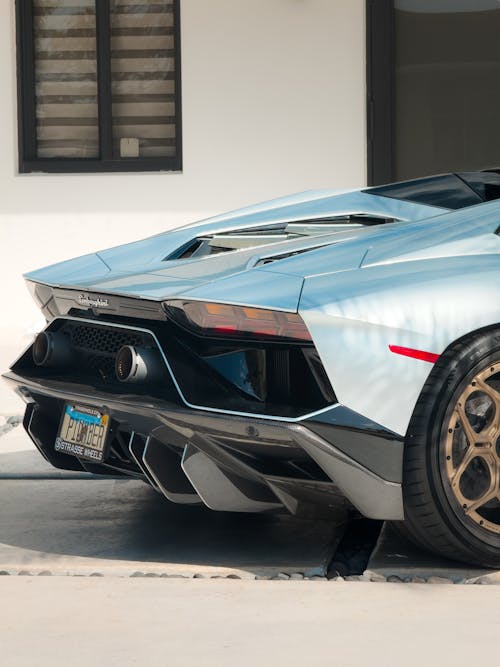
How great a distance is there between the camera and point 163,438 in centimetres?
427

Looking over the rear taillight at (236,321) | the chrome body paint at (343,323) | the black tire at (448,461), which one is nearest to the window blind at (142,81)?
the chrome body paint at (343,323)

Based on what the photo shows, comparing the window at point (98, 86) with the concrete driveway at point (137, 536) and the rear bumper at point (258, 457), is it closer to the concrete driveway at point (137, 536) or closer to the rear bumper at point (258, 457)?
the concrete driveway at point (137, 536)

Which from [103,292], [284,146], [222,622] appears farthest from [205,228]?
[284,146]

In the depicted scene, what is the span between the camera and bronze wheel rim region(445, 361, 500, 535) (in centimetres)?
421

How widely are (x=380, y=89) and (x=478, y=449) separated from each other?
6548 mm

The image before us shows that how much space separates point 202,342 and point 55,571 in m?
0.90

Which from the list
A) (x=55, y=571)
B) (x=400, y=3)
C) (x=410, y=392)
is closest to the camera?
(x=410, y=392)

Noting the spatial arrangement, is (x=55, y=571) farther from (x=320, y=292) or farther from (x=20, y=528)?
(x=320, y=292)

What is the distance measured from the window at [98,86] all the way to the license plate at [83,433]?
20.0 ft

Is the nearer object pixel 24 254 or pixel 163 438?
pixel 163 438

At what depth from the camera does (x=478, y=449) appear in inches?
169

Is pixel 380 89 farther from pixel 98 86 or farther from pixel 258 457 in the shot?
pixel 258 457

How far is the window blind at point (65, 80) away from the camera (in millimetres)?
10641

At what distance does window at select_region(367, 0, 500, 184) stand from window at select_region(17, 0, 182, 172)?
157cm
